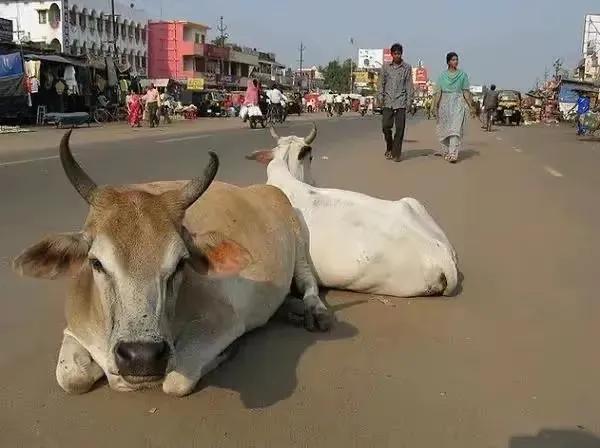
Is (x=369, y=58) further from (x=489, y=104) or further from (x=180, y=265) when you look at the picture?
(x=180, y=265)

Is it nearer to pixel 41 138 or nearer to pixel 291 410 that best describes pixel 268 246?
pixel 291 410

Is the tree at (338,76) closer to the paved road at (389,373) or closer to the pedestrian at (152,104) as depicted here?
the pedestrian at (152,104)

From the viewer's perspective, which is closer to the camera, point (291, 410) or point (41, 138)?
point (291, 410)

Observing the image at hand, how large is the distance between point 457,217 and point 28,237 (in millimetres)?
4528

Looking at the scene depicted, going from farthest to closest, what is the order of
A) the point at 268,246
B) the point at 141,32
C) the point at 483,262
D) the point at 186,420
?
1. the point at 141,32
2. the point at 483,262
3. the point at 268,246
4. the point at 186,420

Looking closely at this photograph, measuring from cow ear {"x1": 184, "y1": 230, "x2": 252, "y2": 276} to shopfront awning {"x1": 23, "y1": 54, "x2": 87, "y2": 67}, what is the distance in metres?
26.6

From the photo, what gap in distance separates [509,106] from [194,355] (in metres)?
37.3

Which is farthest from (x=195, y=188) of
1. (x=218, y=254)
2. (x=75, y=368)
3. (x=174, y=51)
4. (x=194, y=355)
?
(x=174, y=51)

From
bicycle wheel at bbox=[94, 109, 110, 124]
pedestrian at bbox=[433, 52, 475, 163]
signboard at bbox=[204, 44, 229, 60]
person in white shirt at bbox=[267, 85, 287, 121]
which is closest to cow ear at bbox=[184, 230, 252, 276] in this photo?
pedestrian at bbox=[433, 52, 475, 163]

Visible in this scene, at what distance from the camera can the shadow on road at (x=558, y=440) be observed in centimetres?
303

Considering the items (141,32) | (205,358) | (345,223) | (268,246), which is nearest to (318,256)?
(345,223)

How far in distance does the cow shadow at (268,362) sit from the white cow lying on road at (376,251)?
51 centimetres

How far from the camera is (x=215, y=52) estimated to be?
3095 inches

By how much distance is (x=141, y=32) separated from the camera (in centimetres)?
7562
